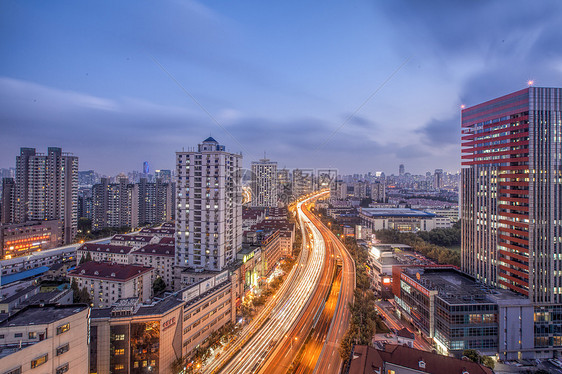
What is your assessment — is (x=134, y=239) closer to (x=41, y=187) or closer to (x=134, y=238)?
(x=134, y=238)

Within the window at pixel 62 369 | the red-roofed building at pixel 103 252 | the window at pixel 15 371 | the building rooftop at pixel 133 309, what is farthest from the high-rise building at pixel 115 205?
the window at pixel 15 371

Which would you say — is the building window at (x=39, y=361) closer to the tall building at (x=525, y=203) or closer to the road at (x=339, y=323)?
the road at (x=339, y=323)

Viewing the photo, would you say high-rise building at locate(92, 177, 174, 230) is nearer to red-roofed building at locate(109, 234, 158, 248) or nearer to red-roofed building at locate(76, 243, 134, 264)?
red-roofed building at locate(109, 234, 158, 248)

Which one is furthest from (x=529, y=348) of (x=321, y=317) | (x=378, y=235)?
(x=378, y=235)

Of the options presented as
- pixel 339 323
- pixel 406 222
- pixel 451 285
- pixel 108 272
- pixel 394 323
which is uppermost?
pixel 406 222

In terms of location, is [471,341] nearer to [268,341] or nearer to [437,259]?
[268,341]

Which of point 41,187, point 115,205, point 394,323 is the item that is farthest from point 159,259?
point 115,205
